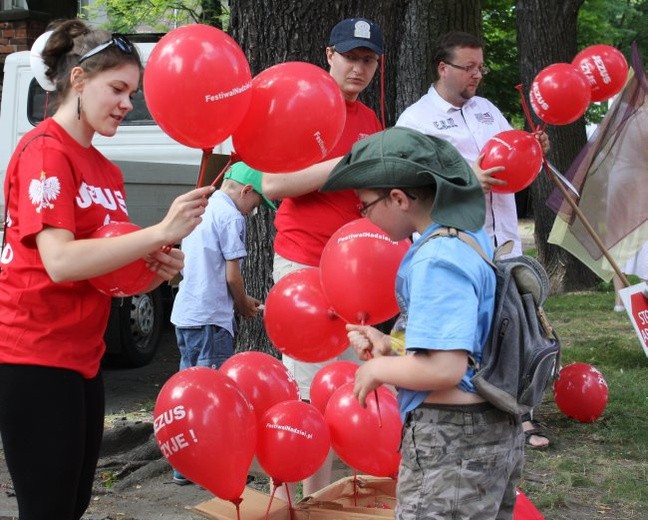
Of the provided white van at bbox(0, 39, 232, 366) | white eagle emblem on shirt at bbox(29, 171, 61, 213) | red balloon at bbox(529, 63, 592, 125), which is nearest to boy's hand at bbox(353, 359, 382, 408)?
white eagle emblem on shirt at bbox(29, 171, 61, 213)

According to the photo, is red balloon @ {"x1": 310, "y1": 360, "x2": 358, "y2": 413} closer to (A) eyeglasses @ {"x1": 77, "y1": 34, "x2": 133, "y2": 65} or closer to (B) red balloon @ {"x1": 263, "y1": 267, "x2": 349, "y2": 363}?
(B) red balloon @ {"x1": 263, "y1": 267, "x2": 349, "y2": 363}

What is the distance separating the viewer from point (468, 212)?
250 cm

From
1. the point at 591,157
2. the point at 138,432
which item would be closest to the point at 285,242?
the point at 138,432

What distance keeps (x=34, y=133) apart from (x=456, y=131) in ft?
8.01

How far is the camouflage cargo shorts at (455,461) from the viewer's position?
2.54 meters

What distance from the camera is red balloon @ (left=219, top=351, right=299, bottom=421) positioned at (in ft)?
11.1

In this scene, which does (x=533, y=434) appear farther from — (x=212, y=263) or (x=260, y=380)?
(x=260, y=380)

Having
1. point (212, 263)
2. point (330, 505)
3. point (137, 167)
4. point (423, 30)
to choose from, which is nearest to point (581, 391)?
point (212, 263)

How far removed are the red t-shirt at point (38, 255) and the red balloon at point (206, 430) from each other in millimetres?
279

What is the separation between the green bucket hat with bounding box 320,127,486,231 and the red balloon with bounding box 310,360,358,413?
1165 millimetres

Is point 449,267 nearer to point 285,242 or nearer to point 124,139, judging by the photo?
point 285,242

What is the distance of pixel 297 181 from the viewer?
3723mm

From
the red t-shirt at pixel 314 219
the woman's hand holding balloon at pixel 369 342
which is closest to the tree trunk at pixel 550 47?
the red t-shirt at pixel 314 219

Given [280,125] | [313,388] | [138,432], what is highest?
[280,125]
